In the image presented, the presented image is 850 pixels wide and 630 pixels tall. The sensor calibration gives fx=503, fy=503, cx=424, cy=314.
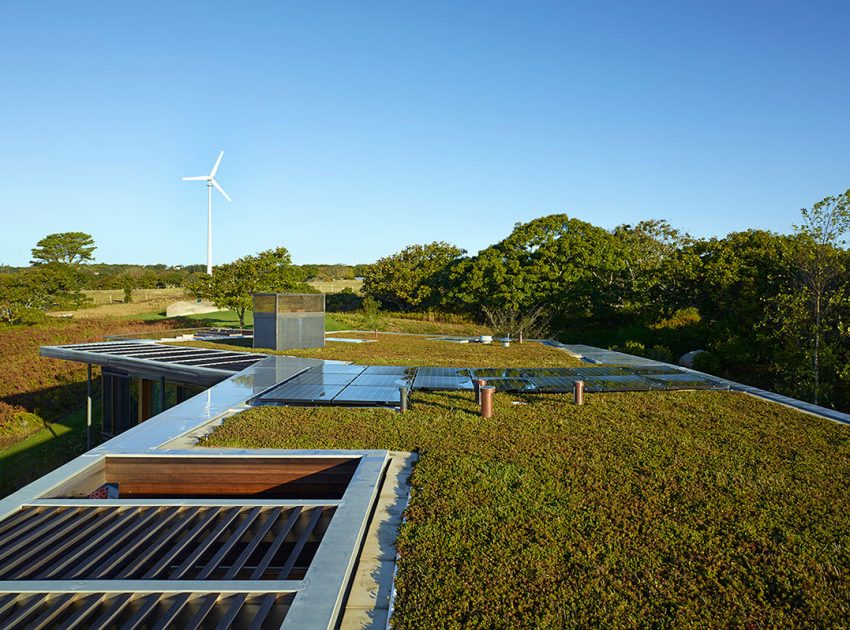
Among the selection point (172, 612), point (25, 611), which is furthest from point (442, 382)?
point (25, 611)

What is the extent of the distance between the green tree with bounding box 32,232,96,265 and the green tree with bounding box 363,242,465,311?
40003 millimetres

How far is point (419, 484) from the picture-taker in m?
5.30

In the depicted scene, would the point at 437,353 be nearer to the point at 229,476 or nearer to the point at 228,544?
the point at 229,476

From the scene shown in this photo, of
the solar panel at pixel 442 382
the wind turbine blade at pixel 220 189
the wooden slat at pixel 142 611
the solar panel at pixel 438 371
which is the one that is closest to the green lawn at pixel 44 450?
the solar panel at pixel 438 371

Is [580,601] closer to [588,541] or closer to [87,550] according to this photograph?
[588,541]

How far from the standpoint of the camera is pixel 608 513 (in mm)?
4719

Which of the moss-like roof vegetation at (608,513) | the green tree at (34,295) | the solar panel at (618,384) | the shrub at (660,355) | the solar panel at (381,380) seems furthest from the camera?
the green tree at (34,295)

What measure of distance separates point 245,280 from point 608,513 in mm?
22672

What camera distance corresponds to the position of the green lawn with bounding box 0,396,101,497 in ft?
42.8

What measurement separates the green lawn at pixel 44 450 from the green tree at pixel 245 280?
7844 mm

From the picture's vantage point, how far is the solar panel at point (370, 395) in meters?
9.00

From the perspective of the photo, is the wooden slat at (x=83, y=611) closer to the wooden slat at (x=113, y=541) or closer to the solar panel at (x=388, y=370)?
the wooden slat at (x=113, y=541)

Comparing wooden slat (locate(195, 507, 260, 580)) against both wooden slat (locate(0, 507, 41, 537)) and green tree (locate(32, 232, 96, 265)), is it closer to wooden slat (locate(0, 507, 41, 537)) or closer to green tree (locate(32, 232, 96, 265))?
wooden slat (locate(0, 507, 41, 537))

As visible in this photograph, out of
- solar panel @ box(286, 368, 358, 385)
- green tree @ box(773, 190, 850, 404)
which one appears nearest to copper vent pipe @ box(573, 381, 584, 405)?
solar panel @ box(286, 368, 358, 385)
